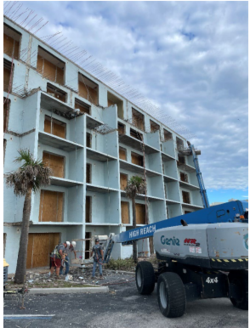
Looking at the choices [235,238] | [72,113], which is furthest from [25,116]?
[235,238]

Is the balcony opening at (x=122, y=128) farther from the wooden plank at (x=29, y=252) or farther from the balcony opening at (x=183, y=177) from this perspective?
the wooden plank at (x=29, y=252)

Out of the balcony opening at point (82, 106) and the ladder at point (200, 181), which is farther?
the ladder at point (200, 181)

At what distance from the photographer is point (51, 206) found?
19.4 metres

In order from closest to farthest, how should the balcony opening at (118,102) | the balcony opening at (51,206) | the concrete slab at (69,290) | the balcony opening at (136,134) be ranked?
1. the concrete slab at (69,290)
2. the balcony opening at (51,206)
3. the balcony opening at (118,102)
4. the balcony opening at (136,134)

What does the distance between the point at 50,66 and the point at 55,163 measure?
10369 mm

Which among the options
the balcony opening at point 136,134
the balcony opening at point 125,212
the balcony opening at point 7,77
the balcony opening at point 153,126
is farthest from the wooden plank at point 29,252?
the balcony opening at point 153,126

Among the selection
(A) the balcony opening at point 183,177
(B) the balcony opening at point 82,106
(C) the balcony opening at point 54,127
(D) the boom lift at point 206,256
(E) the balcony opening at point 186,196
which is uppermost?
(B) the balcony opening at point 82,106

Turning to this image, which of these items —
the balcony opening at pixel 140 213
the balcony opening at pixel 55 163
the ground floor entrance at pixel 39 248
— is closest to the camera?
the ground floor entrance at pixel 39 248

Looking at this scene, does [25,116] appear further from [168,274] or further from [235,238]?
[235,238]

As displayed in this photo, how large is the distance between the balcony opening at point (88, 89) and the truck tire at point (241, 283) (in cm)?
2316

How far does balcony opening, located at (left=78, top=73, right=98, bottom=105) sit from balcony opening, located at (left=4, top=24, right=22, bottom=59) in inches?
270

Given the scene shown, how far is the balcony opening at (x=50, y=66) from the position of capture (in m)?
22.4

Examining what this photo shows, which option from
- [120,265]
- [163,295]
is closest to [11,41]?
[120,265]

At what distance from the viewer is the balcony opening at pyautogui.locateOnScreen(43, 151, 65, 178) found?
66.1ft
